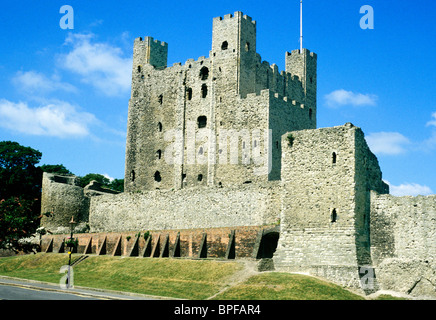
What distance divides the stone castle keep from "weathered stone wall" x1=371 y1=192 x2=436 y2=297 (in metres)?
0.06

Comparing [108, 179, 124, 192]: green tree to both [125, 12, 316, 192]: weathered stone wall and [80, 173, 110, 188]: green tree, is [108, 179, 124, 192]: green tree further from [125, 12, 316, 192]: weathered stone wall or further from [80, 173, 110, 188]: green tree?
[125, 12, 316, 192]: weathered stone wall

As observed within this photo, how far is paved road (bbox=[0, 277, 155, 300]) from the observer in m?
29.0

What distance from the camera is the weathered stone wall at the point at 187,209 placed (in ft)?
139

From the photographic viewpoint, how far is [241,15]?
53.3m

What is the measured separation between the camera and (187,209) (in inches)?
1857

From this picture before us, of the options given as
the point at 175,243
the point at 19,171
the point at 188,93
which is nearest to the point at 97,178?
the point at 19,171

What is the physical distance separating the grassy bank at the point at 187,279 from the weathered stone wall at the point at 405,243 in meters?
3.19

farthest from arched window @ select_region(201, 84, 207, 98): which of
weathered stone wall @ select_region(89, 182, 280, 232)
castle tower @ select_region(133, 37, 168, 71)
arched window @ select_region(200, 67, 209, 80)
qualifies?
weathered stone wall @ select_region(89, 182, 280, 232)

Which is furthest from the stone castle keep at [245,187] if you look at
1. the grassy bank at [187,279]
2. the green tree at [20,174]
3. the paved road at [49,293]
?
the paved road at [49,293]

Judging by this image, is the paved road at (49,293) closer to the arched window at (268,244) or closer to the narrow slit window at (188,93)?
the arched window at (268,244)

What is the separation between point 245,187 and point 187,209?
572cm

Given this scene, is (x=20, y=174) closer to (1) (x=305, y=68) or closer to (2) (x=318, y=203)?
(1) (x=305, y=68)
